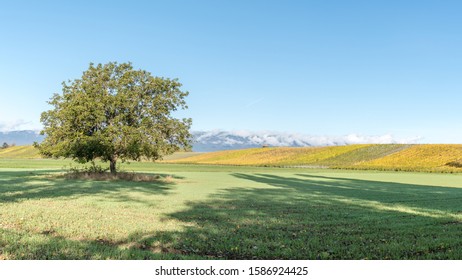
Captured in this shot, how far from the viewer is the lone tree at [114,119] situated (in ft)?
119

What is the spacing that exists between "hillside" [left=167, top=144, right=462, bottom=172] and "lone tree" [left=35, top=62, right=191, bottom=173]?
50856mm

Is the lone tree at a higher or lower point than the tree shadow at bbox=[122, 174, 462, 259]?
higher

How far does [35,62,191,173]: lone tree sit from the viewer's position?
3616 cm

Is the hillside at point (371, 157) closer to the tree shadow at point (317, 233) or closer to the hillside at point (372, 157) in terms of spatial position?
the hillside at point (372, 157)

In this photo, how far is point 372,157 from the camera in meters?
96.9

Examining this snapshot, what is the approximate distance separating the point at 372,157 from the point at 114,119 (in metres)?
78.4

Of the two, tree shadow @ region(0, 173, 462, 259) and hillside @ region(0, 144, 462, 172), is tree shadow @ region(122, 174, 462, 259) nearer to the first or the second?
tree shadow @ region(0, 173, 462, 259)

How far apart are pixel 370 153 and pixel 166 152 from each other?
80.5m

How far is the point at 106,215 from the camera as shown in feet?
47.7

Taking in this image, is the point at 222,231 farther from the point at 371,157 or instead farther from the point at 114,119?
the point at 371,157

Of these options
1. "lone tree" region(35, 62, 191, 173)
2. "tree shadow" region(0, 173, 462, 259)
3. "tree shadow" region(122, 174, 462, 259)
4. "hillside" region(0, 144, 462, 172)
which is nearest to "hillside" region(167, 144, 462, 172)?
"hillside" region(0, 144, 462, 172)

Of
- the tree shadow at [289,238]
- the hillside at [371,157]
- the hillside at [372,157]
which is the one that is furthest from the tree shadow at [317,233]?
the hillside at [372,157]

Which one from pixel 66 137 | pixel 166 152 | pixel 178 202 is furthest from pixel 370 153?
pixel 178 202
